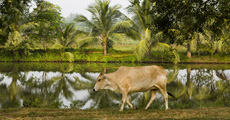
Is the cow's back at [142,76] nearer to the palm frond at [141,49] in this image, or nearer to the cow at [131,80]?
the cow at [131,80]

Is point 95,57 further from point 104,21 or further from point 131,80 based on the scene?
point 131,80

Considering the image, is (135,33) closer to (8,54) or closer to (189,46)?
(189,46)

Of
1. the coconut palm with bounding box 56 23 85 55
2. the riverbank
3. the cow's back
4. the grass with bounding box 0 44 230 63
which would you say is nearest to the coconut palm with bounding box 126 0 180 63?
the grass with bounding box 0 44 230 63

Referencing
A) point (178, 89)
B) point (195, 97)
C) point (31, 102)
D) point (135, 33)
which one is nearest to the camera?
point (31, 102)

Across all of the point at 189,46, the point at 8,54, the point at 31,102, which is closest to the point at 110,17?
the point at 189,46

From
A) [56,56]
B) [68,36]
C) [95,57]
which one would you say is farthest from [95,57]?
[56,56]

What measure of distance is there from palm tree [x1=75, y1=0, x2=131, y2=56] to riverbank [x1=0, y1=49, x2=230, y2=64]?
1805mm

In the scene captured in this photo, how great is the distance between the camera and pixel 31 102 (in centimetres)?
1091

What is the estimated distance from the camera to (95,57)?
37.8m

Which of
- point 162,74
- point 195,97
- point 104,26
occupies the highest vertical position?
point 104,26

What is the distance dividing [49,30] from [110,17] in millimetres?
25526

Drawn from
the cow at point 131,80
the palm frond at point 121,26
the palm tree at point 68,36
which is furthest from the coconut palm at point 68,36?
the cow at point 131,80

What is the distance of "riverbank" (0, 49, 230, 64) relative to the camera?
1433 inches

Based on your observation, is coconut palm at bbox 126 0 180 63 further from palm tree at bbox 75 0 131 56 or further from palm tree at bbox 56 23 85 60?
palm tree at bbox 56 23 85 60
